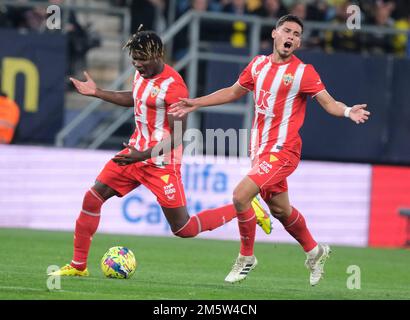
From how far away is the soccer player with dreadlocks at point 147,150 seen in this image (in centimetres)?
1116

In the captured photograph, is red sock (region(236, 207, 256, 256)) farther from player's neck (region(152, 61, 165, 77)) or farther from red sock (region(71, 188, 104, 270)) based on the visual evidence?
player's neck (region(152, 61, 165, 77))

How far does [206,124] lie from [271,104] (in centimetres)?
850

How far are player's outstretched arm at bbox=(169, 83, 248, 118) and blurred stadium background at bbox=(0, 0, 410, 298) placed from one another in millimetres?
7198

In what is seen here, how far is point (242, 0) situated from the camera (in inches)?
828

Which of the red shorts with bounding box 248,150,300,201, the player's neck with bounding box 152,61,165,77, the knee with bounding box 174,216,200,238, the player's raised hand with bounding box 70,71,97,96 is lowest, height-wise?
the knee with bounding box 174,216,200,238

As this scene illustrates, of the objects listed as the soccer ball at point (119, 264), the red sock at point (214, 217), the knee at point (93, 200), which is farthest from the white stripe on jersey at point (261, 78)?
the soccer ball at point (119, 264)

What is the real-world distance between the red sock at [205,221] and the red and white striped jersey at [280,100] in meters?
0.98

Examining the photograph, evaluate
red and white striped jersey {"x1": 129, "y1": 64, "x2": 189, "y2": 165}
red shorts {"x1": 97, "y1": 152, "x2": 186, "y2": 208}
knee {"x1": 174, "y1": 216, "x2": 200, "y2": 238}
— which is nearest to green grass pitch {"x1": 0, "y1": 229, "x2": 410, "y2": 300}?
knee {"x1": 174, "y1": 216, "x2": 200, "y2": 238}

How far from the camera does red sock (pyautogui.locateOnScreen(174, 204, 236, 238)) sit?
38.4 ft

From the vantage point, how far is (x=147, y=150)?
36.4 ft

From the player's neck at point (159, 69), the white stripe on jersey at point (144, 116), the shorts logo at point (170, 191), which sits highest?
the player's neck at point (159, 69)

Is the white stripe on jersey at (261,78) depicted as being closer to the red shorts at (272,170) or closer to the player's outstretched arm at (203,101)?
the player's outstretched arm at (203,101)
